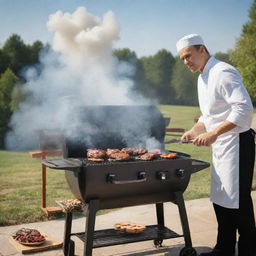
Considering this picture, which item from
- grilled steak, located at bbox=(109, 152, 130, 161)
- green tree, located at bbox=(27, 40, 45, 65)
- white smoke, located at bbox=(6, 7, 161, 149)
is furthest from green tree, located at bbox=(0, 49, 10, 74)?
grilled steak, located at bbox=(109, 152, 130, 161)

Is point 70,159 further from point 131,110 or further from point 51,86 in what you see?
point 51,86

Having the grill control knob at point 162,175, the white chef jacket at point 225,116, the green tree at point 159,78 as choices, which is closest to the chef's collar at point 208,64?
the white chef jacket at point 225,116

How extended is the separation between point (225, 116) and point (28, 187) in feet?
14.6

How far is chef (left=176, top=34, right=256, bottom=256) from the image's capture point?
9.99 feet

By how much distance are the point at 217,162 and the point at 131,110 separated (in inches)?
36.2

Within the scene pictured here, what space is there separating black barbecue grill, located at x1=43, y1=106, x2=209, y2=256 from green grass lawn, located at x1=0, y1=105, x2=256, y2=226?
144 centimetres

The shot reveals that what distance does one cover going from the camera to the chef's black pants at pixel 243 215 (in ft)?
10.3

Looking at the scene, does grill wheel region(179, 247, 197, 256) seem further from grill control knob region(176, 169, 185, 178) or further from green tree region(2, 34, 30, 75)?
green tree region(2, 34, 30, 75)

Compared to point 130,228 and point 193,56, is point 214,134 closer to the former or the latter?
point 193,56

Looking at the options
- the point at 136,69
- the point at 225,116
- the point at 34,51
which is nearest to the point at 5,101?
the point at 136,69

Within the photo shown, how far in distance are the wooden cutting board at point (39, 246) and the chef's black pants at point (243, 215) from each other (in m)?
1.41

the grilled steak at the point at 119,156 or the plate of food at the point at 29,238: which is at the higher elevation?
the grilled steak at the point at 119,156

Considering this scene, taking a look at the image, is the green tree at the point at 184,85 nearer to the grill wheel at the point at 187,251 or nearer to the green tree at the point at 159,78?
the green tree at the point at 159,78

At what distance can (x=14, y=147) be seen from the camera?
13.1 metres
